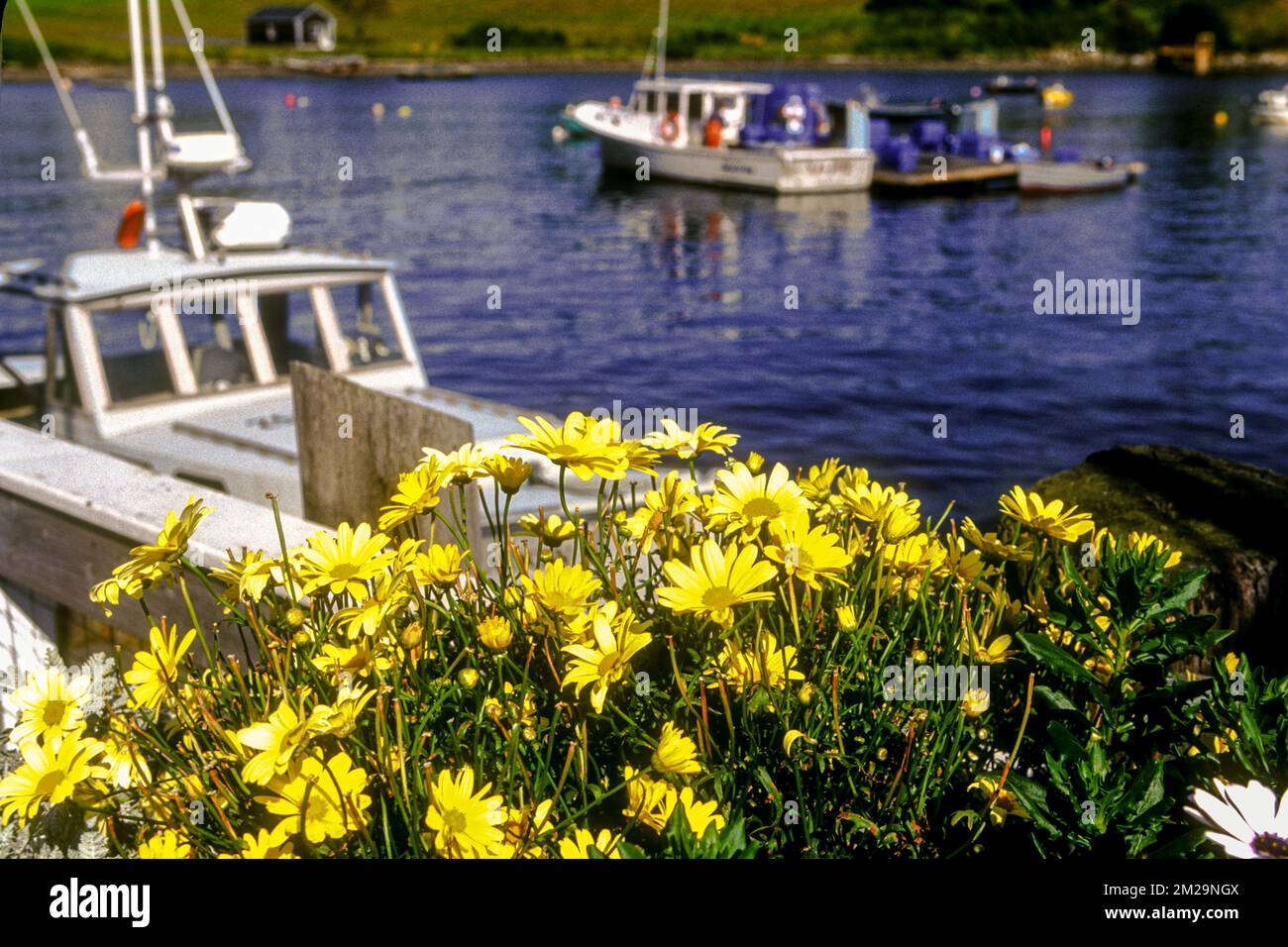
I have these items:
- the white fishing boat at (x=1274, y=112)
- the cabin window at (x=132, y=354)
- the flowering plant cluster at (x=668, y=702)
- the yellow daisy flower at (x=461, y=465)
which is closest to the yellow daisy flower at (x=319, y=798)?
the flowering plant cluster at (x=668, y=702)

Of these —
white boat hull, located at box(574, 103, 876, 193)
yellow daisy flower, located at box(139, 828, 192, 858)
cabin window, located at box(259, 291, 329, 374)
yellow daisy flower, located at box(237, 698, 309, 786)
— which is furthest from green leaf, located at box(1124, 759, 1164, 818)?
white boat hull, located at box(574, 103, 876, 193)

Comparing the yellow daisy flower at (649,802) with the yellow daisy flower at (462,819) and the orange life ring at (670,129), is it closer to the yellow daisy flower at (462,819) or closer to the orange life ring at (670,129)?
the yellow daisy flower at (462,819)

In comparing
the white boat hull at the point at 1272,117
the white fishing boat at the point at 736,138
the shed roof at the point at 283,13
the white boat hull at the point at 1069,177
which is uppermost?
the shed roof at the point at 283,13

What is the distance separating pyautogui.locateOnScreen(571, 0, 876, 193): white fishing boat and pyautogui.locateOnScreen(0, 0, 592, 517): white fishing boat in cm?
3364

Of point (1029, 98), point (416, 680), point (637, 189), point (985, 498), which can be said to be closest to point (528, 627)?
point (416, 680)

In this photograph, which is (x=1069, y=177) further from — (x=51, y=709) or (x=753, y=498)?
(x=51, y=709)

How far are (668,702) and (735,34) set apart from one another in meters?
156

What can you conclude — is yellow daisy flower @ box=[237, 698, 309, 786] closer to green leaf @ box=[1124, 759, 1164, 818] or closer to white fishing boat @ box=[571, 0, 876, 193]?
green leaf @ box=[1124, 759, 1164, 818]

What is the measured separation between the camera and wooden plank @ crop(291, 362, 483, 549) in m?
4.08

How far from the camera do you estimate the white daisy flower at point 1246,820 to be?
5.71 feet

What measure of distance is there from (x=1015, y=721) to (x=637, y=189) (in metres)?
44.8

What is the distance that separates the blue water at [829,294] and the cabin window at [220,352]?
30.0 ft

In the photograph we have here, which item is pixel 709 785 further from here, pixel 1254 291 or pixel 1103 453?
pixel 1254 291
